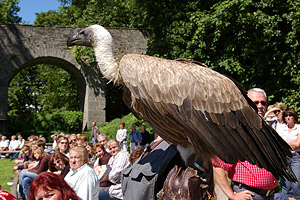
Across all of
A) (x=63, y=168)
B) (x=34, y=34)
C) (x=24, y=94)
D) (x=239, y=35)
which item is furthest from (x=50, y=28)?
(x=24, y=94)

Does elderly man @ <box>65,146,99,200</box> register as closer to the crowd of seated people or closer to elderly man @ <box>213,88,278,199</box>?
the crowd of seated people

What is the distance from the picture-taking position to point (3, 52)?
18.8 metres

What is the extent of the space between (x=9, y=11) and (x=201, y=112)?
4142 centimetres

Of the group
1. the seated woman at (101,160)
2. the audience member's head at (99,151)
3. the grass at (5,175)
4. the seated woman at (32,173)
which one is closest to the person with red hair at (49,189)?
the seated woman at (101,160)

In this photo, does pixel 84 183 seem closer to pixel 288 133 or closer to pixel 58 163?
pixel 58 163

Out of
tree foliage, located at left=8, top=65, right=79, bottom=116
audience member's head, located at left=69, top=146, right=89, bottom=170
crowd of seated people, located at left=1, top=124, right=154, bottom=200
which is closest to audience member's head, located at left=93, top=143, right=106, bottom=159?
crowd of seated people, located at left=1, top=124, right=154, bottom=200

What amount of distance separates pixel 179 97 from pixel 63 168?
4117 mm

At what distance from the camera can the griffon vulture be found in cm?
263

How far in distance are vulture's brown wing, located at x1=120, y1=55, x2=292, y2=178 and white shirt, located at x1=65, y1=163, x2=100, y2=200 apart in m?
2.10

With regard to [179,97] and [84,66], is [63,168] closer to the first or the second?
[179,97]

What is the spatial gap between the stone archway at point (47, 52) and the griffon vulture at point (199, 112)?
15.7 meters

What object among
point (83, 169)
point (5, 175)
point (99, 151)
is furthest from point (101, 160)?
point (5, 175)

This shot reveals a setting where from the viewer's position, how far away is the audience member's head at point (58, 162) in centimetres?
630

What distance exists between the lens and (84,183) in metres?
4.62
